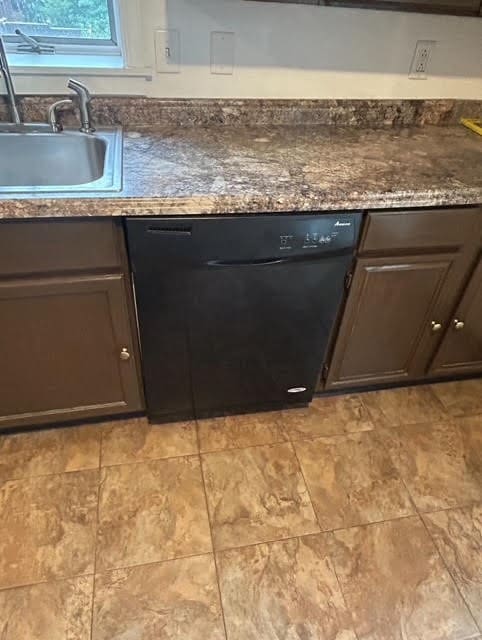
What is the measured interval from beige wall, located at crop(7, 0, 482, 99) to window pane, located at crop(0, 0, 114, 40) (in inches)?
7.3

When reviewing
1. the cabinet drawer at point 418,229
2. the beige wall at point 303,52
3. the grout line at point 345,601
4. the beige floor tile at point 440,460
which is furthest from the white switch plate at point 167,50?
the grout line at point 345,601

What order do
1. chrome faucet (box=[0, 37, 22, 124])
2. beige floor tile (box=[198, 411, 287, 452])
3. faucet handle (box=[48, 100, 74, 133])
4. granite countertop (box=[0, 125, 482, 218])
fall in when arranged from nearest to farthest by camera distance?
1. granite countertop (box=[0, 125, 482, 218])
2. chrome faucet (box=[0, 37, 22, 124])
3. faucet handle (box=[48, 100, 74, 133])
4. beige floor tile (box=[198, 411, 287, 452])

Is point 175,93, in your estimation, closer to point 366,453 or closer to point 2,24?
point 2,24

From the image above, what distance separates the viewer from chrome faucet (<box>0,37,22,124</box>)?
1.34 meters

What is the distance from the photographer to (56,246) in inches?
46.1

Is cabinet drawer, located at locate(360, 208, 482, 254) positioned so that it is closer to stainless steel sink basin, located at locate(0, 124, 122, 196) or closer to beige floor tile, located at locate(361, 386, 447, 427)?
beige floor tile, located at locate(361, 386, 447, 427)

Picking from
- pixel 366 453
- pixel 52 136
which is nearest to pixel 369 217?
pixel 366 453

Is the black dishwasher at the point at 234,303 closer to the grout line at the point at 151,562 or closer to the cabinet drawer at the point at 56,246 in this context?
the cabinet drawer at the point at 56,246

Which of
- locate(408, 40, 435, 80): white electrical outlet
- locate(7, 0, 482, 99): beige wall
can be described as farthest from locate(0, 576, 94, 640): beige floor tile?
locate(408, 40, 435, 80): white electrical outlet

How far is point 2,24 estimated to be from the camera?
4.81 ft

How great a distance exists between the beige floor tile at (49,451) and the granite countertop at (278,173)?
885 mm

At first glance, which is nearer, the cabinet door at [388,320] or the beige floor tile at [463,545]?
the beige floor tile at [463,545]

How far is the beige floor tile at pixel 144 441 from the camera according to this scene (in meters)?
1.61

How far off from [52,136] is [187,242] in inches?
26.8
